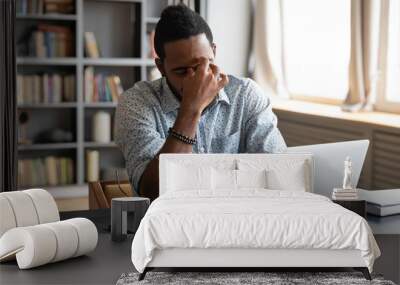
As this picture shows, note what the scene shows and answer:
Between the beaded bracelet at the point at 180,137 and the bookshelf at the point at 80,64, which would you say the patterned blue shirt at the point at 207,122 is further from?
the bookshelf at the point at 80,64

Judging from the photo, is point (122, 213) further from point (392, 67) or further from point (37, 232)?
point (392, 67)

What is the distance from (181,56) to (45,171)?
146 inches

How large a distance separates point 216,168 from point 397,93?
3.31 metres

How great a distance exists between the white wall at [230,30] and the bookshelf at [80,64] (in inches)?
6.1

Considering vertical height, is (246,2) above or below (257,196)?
above

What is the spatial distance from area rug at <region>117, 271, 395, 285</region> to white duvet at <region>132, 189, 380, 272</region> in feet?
0.16

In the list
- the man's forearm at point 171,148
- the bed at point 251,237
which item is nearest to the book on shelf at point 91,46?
the man's forearm at point 171,148

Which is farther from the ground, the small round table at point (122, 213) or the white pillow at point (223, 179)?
the white pillow at point (223, 179)

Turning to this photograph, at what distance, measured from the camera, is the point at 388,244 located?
6.82ft

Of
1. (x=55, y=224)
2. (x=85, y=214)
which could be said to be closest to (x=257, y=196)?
(x=55, y=224)

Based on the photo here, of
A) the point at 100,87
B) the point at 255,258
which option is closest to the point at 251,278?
the point at 255,258

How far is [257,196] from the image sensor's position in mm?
1922

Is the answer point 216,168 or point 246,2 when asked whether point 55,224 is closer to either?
point 216,168

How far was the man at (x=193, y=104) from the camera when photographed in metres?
2.79
